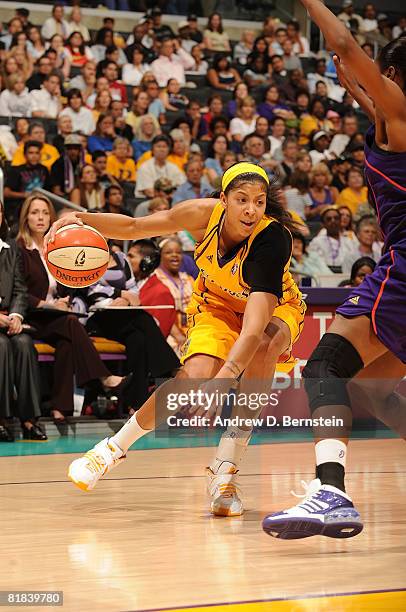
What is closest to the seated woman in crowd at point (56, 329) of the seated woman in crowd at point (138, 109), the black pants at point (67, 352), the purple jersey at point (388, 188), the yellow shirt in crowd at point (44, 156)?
the black pants at point (67, 352)

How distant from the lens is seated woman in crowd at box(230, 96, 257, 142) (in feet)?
49.5

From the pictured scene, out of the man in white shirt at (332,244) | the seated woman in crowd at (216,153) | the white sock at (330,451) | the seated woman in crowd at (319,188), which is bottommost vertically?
the white sock at (330,451)

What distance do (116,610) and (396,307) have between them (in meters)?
1.51

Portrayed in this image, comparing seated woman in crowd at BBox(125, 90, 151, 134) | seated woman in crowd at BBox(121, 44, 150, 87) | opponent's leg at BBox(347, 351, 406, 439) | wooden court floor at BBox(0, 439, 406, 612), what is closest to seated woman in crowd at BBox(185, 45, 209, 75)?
seated woman in crowd at BBox(121, 44, 150, 87)

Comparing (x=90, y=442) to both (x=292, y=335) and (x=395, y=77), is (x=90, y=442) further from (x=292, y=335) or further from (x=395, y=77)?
(x=395, y=77)

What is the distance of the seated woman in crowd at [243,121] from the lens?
594 inches

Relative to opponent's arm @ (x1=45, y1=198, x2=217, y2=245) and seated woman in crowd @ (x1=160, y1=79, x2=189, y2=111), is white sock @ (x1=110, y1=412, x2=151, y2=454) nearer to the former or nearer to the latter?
opponent's arm @ (x1=45, y1=198, x2=217, y2=245)

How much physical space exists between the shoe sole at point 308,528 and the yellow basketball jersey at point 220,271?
154 cm

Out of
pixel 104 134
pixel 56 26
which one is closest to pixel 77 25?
pixel 56 26

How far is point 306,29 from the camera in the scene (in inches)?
766

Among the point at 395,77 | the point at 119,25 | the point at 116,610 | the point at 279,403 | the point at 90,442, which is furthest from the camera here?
the point at 119,25

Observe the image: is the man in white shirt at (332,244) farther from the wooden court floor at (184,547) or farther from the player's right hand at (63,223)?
the player's right hand at (63,223)

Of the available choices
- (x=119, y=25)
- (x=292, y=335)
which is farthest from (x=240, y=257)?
(x=119, y=25)

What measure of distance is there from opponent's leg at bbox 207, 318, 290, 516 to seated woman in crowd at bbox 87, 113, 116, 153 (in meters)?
8.20
